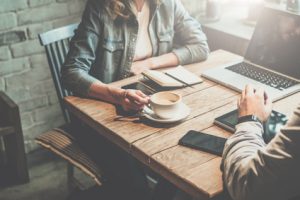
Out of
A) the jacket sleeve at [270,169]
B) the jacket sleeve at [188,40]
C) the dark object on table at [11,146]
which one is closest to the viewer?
the jacket sleeve at [270,169]

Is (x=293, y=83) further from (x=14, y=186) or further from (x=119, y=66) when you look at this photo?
(x=14, y=186)

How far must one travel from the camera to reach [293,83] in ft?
5.87

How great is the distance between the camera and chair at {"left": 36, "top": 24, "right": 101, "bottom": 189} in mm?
1722

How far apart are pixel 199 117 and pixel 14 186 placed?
139 centimetres

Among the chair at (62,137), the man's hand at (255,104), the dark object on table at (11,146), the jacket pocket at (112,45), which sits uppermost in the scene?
the jacket pocket at (112,45)

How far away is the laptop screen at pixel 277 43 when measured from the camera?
6.03ft

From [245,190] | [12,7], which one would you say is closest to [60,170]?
[12,7]

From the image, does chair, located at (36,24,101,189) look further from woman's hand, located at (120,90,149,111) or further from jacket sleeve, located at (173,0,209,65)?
jacket sleeve, located at (173,0,209,65)

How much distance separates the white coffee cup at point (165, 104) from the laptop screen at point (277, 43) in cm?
59

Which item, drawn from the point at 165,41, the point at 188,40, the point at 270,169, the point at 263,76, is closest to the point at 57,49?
the point at 165,41

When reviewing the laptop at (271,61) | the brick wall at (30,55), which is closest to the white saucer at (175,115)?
the laptop at (271,61)

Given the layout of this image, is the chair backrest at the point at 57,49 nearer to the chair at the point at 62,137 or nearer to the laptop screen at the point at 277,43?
the chair at the point at 62,137

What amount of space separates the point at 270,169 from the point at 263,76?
0.90 m

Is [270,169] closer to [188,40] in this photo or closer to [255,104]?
[255,104]
